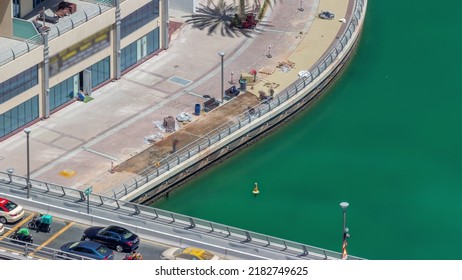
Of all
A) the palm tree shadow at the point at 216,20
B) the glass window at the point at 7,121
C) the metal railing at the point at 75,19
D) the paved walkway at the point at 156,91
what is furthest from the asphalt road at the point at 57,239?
the palm tree shadow at the point at 216,20

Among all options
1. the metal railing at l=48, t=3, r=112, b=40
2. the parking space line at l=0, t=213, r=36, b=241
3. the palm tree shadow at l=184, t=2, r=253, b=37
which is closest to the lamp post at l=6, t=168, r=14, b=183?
the parking space line at l=0, t=213, r=36, b=241

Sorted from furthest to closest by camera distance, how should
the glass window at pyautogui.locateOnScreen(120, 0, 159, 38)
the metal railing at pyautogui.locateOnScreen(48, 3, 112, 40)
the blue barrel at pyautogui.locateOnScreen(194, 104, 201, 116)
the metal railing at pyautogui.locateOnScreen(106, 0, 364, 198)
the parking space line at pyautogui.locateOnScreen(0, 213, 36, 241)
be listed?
1. the glass window at pyautogui.locateOnScreen(120, 0, 159, 38)
2. the blue barrel at pyautogui.locateOnScreen(194, 104, 201, 116)
3. the metal railing at pyautogui.locateOnScreen(48, 3, 112, 40)
4. the metal railing at pyautogui.locateOnScreen(106, 0, 364, 198)
5. the parking space line at pyautogui.locateOnScreen(0, 213, 36, 241)

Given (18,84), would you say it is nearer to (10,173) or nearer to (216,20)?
(10,173)

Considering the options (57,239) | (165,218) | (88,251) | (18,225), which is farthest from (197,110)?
(88,251)

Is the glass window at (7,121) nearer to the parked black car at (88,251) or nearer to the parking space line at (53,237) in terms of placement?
the parking space line at (53,237)

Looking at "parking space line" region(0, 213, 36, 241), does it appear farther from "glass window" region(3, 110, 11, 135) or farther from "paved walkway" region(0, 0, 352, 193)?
"glass window" region(3, 110, 11, 135)
